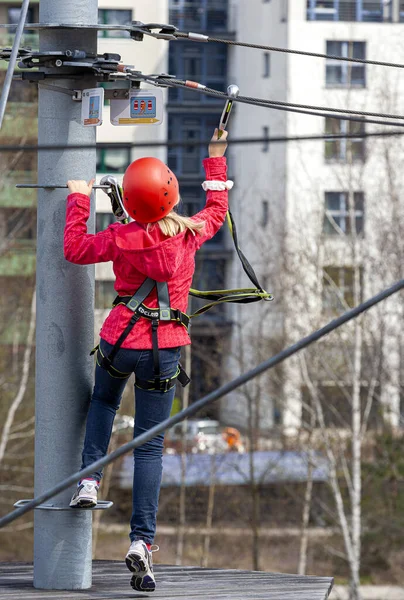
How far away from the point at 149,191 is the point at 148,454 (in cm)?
109

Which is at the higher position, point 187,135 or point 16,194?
point 187,135

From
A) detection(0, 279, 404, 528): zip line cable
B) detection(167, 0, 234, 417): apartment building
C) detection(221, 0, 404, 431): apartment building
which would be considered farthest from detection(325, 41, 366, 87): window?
detection(0, 279, 404, 528): zip line cable

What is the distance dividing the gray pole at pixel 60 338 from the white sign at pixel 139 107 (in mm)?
165

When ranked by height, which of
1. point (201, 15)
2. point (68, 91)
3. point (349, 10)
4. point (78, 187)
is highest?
point (201, 15)

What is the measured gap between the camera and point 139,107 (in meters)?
4.92

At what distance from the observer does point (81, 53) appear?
4.75 metres

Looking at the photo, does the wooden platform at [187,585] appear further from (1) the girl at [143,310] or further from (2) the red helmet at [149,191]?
(2) the red helmet at [149,191]

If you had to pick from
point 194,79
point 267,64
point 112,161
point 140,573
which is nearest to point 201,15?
point 194,79

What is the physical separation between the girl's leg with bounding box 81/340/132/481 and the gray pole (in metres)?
0.18

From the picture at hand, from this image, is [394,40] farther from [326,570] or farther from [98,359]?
[98,359]

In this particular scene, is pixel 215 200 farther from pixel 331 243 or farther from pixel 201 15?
pixel 201 15

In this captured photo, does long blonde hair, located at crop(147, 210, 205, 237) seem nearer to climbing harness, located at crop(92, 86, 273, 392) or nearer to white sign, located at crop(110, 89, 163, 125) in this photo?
climbing harness, located at crop(92, 86, 273, 392)

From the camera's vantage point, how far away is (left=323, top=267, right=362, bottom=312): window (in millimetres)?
23406

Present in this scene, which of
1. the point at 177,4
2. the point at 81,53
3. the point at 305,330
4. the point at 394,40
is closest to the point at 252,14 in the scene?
the point at 177,4
